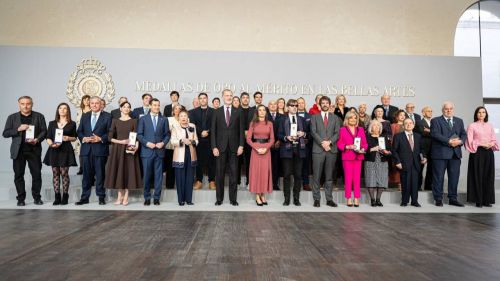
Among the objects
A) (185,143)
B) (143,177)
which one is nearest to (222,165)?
(185,143)

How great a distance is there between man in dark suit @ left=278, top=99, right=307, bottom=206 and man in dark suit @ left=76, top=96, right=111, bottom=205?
2.56 meters

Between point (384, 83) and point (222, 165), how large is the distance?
4.41 metres

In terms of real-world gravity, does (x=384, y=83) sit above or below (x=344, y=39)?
below

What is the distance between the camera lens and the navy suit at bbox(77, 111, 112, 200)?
194 inches

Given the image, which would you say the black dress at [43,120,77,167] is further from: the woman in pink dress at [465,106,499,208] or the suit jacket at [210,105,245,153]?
the woman in pink dress at [465,106,499,208]

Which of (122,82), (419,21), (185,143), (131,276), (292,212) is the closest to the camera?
(131,276)

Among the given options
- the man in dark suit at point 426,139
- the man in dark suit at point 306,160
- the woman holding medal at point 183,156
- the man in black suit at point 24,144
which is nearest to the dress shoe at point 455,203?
the man in dark suit at point 426,139

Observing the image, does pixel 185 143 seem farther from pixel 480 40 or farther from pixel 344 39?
pixel 480 40

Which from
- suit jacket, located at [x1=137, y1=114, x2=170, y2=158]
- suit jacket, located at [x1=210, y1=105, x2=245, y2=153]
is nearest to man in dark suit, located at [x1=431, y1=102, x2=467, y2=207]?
suit jacket, located at [x1=210, y1=105, x2=245, y2=153]

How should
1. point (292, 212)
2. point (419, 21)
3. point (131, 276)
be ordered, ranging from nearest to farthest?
point (131, 276)
point (292, 212)
point (419, 21)

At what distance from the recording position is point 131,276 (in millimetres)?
1994

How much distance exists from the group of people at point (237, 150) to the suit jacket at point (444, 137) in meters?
0.01

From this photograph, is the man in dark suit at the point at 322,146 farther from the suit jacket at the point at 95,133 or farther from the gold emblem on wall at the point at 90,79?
the gold emblem on wall at the point at 90,79

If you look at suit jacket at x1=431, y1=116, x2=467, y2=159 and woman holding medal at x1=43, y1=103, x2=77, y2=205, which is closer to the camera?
woman holding medal at x1=43, y1=103, x2=77, y2=205
